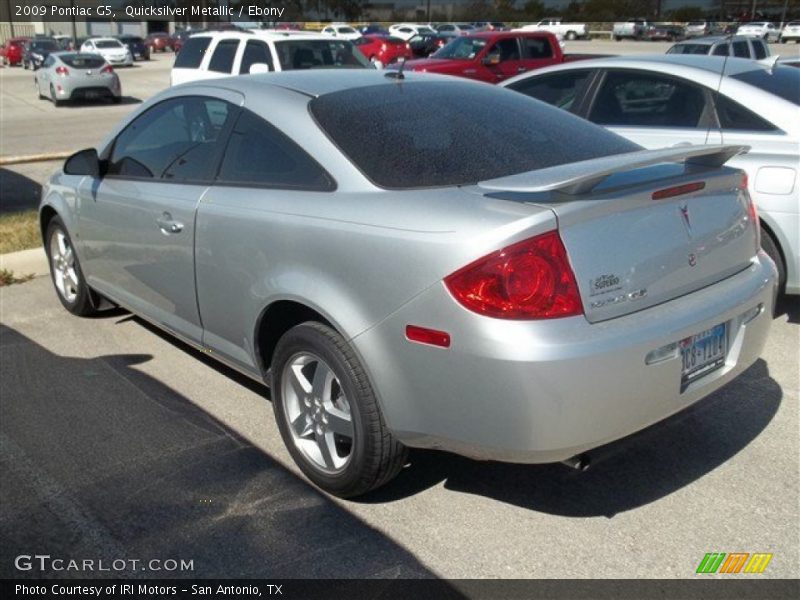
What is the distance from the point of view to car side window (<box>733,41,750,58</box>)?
54.1ft

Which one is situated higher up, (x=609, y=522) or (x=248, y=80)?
(x=248, y=80)

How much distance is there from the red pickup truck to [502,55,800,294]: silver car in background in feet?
40.0

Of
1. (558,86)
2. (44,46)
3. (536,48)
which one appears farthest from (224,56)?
(44,46)

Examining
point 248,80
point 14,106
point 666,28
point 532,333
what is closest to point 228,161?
point 248,80

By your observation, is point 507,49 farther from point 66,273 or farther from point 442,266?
point 442,266

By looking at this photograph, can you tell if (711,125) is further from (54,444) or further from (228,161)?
(54,444)

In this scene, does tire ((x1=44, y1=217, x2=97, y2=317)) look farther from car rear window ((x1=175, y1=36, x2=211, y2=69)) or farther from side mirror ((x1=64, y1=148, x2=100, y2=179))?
car rear window ((x1=175, y1=36, x2=211, y2=69))

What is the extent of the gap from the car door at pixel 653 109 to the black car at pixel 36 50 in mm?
40470

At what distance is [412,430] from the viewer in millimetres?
2982

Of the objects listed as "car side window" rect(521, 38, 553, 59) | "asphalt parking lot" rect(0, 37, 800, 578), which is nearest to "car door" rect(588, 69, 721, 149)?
"asphalt parking lot" rect(0, 37, 800, 578)

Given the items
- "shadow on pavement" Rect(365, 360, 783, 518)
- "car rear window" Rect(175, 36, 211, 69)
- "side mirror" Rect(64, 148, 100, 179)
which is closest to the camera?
"shadow on pavement" Rect(365, 360, 783, 518)

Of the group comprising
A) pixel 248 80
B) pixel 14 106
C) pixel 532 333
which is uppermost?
pixel 248 80

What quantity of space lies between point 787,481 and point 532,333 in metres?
1.57

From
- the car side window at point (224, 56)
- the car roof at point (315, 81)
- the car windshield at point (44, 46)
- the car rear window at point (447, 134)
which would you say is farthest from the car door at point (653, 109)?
the car windshield at point (44, 46)
